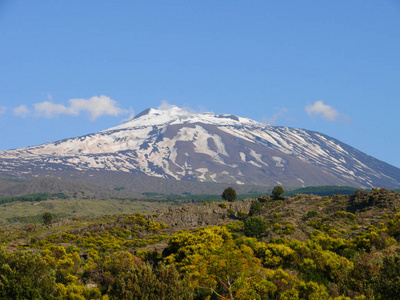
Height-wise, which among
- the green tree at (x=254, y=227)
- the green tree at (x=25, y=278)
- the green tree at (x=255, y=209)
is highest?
the green tree at (x=255, y=209)

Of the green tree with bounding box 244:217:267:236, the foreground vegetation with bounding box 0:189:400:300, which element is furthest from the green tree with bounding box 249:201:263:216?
the green tree with bounding box 244:217:267:236

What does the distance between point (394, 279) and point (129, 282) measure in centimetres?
2346

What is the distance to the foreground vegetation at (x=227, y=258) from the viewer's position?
4150 cm

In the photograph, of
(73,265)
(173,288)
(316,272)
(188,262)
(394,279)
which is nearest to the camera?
(394,279)

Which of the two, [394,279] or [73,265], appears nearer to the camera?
[394,279]

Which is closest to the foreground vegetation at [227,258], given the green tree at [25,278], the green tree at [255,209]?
the green tree at [25,278]

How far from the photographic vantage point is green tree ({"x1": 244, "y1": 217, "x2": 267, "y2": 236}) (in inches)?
3130

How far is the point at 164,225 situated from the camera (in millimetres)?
100688

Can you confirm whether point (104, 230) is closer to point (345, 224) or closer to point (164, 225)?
point (164, 225)

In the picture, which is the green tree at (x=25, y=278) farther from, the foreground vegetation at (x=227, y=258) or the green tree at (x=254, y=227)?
the green tree at (x=254, y=227)

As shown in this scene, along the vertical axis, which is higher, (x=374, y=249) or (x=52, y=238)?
(x=374, y=249)

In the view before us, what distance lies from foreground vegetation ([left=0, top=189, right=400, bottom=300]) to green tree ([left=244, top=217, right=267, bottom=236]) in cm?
18

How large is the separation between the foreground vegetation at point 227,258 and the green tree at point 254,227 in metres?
0.18

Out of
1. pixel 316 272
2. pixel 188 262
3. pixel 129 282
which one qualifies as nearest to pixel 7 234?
pixel 188 262
